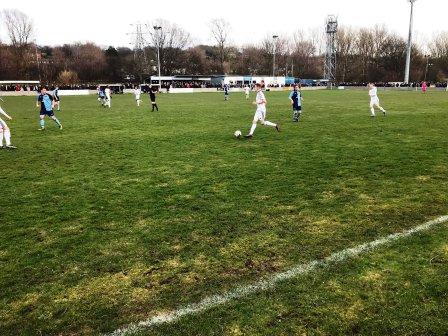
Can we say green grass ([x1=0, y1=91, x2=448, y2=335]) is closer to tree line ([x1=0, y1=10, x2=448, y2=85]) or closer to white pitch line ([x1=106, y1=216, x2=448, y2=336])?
white pitch line ([x1=106, y1=216, x2=448, y2=336])

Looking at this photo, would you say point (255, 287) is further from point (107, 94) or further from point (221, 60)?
point (221, 60)

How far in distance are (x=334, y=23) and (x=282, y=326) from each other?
90210 millimetres

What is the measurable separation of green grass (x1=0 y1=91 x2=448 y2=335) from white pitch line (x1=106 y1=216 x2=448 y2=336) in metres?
0.11

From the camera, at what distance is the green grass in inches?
145

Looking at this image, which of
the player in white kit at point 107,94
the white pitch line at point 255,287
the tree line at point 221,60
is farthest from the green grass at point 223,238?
the tree line at point 221,60

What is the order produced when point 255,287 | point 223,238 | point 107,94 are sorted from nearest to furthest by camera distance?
point 255,287 → point 223,238 → point 107,94

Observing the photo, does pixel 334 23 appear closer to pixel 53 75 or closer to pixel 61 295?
pixel 53 75

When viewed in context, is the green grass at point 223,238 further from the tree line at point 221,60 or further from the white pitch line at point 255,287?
the tree line at point 221,60

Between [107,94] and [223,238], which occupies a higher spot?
[107,94]

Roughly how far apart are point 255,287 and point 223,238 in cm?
138

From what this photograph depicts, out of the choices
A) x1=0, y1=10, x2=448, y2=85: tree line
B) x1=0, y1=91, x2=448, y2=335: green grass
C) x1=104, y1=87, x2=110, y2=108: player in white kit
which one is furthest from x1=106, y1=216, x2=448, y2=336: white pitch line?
x1=0, y1=10, x2=448, y2=85: tree line

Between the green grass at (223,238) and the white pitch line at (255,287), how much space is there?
11 cm

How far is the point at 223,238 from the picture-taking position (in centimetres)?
545

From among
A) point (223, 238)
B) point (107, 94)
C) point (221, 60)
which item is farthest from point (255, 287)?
point (221, 60)
